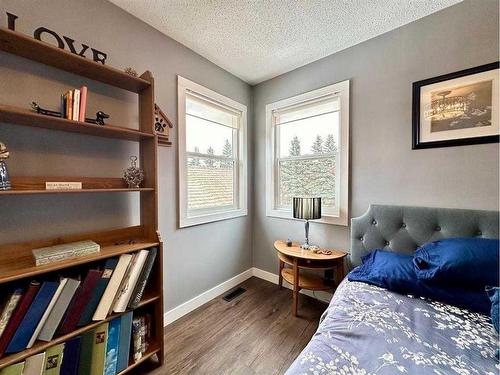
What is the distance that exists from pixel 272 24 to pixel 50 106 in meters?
1.62

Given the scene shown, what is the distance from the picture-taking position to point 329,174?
6.97 feet

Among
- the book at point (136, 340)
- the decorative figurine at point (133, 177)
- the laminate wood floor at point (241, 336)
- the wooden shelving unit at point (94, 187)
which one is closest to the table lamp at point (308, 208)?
the laminate wood floor at point (241, 336)

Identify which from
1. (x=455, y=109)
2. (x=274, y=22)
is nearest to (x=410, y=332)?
(x=455, y=109)

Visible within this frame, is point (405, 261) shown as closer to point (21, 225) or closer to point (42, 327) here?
point (42, 327)

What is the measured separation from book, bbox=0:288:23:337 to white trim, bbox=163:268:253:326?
1.09m

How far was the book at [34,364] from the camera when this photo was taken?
93cm

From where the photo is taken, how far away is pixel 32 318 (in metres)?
0.94

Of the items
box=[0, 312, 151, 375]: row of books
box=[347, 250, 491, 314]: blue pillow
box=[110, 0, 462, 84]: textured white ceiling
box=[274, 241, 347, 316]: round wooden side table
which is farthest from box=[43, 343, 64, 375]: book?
box=[110, 0, 462, 84]: textured white ceiling

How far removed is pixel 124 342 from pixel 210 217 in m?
1.16

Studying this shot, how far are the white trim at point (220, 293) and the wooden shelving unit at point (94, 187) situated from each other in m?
0.39

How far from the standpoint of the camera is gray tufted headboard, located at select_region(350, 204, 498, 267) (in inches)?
49.4

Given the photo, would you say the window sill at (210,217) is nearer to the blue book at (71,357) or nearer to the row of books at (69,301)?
the row of books at (69,301)

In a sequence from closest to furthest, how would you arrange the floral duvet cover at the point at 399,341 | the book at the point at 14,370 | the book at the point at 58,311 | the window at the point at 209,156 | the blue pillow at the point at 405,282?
1. the floral duvet cover at the point at 399,341
2. the book at the point at 14,370
3. the book at the point at 58,311
4. the blue pillow at the point at 405,282
5. the window at the point at 209,156

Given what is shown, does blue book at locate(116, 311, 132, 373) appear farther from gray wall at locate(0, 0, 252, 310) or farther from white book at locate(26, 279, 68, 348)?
gray wall at locate(0, 0, 252, 310)
